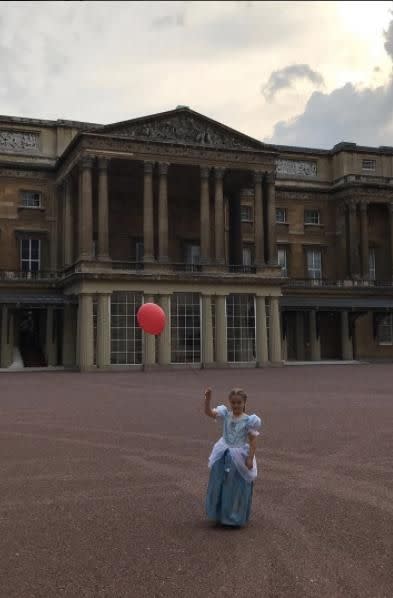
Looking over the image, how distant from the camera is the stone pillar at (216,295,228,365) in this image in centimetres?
4038

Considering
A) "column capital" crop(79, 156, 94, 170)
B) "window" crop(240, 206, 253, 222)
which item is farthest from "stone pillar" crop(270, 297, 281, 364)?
"column capital" crop(79, 156, 94, 170)

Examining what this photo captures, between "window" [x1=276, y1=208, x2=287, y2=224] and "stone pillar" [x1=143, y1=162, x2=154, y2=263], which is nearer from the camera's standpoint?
"stone pillar" [x1=143, y1=162, x2=154, y2=263]

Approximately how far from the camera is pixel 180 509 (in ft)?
27.1

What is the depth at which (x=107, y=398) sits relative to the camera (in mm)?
21641

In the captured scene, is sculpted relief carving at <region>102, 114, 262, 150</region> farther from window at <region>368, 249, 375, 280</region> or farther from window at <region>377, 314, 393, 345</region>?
window at <region>377, 314, 393, 345</region>

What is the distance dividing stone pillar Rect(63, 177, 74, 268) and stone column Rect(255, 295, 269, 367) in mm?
13539

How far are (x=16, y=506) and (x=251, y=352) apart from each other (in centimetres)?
3387

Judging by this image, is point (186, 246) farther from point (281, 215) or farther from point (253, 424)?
point (253, 424)

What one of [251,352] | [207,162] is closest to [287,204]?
[207,162]

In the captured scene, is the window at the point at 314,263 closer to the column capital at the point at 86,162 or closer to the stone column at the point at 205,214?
the stone column at the point at 205,214

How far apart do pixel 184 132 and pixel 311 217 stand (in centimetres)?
1772

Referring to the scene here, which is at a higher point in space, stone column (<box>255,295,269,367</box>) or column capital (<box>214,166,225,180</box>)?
column capital (<box>214,166,225,180</box>)

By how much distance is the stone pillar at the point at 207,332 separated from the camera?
40125 mm

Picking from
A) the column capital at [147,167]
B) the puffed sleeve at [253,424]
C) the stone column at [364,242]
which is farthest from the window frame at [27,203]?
the puffed sleeve at [253,424]
